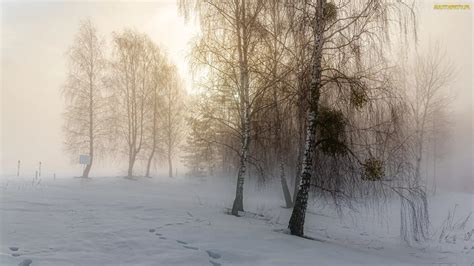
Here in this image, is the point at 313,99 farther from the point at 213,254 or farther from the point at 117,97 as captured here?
the point at 117,97

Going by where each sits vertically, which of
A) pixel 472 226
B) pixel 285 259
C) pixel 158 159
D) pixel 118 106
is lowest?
pixel 472 226

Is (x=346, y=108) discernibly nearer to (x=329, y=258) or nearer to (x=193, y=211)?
(x=329, y=258)

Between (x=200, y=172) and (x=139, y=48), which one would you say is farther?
(x=200, y=172)

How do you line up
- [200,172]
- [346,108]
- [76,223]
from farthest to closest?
1. [200,172]
2. [346,108]
3. [76,223]

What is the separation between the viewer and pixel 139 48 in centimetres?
2934

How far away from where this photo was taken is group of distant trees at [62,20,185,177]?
26.2 meters

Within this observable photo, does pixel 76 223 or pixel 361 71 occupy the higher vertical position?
pixel 361 71

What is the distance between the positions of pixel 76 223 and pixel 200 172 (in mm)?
24599

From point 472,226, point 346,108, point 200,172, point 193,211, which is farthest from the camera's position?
point 200,172

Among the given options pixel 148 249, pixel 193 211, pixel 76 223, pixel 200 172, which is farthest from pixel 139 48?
pixel 148 249

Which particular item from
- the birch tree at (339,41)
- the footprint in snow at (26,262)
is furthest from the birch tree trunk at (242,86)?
the footprint in snow at (26,262)

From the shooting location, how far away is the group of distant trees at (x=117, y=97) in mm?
26250

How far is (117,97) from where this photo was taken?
2858cm

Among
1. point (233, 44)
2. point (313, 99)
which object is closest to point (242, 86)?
point (233, 44)
